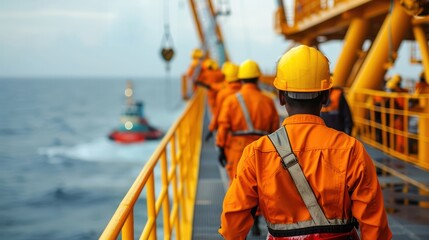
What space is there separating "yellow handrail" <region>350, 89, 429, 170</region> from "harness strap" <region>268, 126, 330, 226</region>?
772cm

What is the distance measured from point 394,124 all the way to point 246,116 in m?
7.83

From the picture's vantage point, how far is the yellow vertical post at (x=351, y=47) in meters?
17.7

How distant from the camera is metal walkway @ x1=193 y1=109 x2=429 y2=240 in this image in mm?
6273

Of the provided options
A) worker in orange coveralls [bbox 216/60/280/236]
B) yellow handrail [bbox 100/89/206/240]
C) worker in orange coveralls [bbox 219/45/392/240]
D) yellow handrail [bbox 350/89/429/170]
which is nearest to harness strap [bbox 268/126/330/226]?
worker in orange coveralls [bbox 219/45/392/240]

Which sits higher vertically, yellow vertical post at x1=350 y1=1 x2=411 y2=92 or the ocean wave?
yellow vertical post at x1=350 y1=1 x2=411 y2=92

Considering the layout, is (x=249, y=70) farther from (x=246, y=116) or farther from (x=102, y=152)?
(x=102, y=152)

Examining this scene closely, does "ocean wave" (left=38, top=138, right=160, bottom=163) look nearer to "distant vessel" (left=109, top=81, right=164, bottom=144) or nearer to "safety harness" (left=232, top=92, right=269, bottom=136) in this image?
"distant vessel" (left=109, top=81, right=164, bottom=144)

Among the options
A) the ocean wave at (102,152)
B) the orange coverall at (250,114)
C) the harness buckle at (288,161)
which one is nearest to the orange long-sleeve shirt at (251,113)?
the orange coverall at (250,114)

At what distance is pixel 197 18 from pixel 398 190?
109 feet

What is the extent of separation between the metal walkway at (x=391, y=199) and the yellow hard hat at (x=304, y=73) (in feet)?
11.4

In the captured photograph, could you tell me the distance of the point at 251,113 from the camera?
5.48 meters

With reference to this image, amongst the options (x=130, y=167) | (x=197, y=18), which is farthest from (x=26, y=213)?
(x=197, y=18)

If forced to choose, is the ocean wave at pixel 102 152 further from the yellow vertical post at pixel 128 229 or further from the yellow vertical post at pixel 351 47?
the yellow vertical post at pixel 128 229

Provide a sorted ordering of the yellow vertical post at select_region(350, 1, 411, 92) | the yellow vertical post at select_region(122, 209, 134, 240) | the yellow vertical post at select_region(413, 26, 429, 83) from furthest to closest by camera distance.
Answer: the yellow vertical post at select_region(413, 26, 429, 83), the yellow vertical post at select_region(350, 1, 411, 92), the yellow vertical post at select_region(122, 209, 134, 240)
